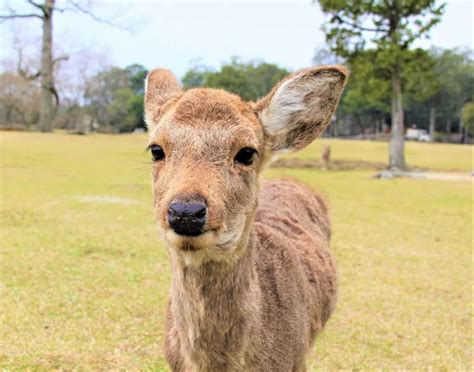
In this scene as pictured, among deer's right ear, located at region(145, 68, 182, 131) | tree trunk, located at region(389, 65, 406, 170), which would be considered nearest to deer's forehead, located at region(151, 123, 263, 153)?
deer's right ear, located at region(145, 68, 182, 131)

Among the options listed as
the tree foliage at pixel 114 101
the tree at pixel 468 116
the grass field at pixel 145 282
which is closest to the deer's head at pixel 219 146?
the grass field at pixel 145 282

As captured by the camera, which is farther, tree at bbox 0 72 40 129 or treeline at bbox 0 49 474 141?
treeline at bbox 0 49 474 141

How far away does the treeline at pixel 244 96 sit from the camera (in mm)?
59094

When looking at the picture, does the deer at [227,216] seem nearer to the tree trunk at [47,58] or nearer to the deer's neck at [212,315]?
the deer's neck at [212,315]

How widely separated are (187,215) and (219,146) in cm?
59

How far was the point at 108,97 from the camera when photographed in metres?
77.5

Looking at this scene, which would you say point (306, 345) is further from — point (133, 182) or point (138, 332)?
point (133, 182)

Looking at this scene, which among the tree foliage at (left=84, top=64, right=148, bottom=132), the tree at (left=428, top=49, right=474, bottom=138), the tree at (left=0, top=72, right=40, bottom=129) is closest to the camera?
the tree at (left=0, top=72, right=40, bottom=129)

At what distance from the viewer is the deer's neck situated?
292cm

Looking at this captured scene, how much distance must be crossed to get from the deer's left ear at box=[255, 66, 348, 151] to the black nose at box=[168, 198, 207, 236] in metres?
1.03

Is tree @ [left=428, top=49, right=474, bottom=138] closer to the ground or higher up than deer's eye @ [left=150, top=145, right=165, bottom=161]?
higher up

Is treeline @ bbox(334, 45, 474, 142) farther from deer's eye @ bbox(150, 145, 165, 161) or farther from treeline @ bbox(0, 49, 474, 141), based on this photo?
deer's eye @ bbox(150, 145, 165, 161)

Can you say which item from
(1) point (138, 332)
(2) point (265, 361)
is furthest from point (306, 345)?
(1) point (138, 332)

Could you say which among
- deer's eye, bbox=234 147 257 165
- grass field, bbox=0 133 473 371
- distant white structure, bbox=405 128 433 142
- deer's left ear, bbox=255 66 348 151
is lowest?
grass field, bbox=0 133 473 371
